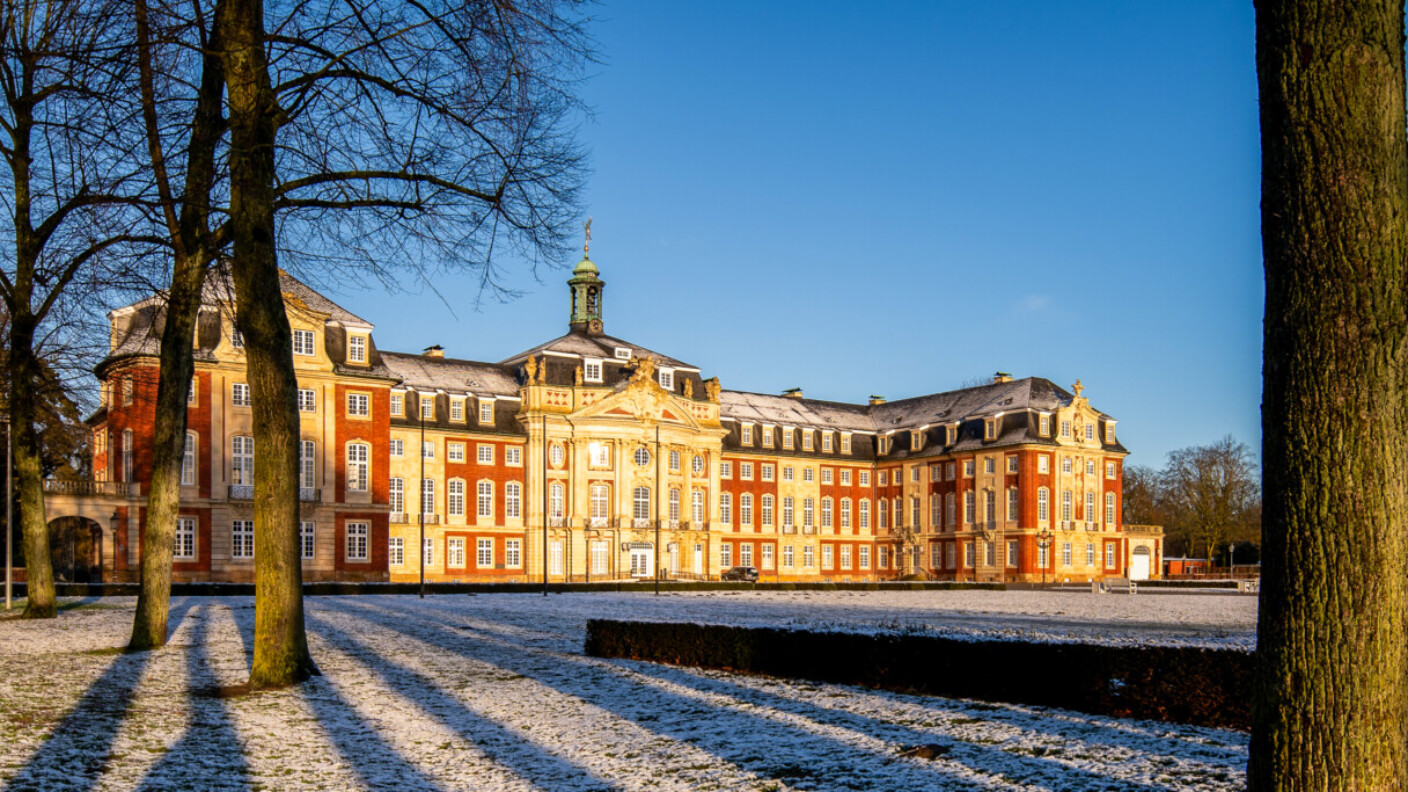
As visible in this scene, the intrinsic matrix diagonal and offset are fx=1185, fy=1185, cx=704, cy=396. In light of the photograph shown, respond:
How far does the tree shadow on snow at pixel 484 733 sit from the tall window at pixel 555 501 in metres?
44.7

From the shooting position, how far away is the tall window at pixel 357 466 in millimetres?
49562

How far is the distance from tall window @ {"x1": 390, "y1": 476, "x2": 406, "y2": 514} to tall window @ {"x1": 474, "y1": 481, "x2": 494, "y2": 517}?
3973 mm

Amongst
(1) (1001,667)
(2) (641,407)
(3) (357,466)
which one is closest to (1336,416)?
(1) (1001,667)

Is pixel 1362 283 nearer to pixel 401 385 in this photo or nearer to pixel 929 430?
pixel 401 385

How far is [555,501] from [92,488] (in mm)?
22947

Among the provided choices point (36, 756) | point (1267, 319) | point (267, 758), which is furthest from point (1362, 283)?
point (36, 756)

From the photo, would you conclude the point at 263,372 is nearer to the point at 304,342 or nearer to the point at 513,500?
the point at 304,342

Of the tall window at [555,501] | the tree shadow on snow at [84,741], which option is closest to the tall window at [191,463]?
the tall window at [555,501]

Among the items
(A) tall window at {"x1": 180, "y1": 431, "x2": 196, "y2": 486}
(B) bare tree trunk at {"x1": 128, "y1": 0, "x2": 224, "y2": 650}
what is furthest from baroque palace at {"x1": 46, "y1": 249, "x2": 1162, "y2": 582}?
(B) bare tree trunk at {"x1": 128, "y1": 0, "x2": 224, "y2": 650}

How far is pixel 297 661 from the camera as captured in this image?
1299 centimetres

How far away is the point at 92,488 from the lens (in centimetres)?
4409

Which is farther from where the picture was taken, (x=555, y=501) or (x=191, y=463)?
(x=555, y=501)

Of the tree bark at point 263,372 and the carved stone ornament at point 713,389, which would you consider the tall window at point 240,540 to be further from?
the tree bark at point 263,372

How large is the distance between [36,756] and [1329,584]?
28.5ft
